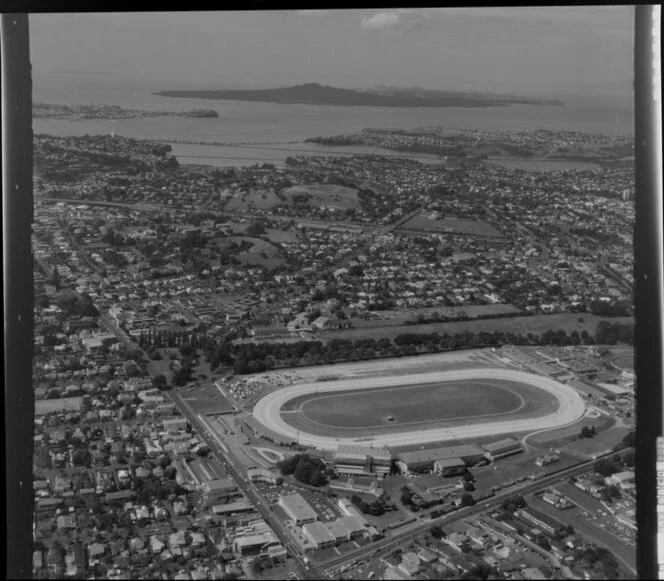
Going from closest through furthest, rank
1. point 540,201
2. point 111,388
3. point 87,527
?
point 87,527
point 111,388
point 540,201

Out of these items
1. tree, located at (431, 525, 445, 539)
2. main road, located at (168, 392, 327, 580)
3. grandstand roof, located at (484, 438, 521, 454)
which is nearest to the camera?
main road, located at (168, 392, 327, 580)

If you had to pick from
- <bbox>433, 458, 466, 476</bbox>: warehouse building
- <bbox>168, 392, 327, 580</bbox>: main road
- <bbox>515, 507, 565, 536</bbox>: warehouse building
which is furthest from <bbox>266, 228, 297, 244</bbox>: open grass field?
<bbox>515, 507, 565, 536</bbox>: warehouse building

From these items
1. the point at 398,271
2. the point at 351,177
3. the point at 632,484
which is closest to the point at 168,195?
the point at 351,177

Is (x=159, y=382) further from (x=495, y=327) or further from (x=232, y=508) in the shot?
(x=495, y=327)

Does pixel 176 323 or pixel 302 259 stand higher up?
pixel 302 259

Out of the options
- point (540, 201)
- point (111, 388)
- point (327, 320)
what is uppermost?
point (540, 201)

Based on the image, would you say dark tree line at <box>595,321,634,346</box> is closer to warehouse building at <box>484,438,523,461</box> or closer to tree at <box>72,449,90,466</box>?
warehouse building at <box>484,438,523,461</box>

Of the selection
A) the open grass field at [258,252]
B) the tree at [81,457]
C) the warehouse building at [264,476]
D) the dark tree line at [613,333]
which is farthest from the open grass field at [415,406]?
the tree at [81,457]

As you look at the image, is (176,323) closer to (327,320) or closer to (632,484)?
(327,320)
